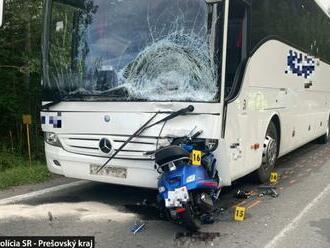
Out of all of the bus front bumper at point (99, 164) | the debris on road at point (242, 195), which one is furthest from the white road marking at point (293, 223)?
the bus front bumper at point (99, 164)

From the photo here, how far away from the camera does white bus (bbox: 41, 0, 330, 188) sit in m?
6.02

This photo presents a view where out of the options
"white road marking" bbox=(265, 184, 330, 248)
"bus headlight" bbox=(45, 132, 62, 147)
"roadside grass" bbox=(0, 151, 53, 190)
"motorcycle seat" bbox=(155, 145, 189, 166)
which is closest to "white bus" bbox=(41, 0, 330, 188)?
"bus headlight" bbox=(45, 132, 62, 147)

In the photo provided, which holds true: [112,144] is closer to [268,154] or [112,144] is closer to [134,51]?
[134,51]

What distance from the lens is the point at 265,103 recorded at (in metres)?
7.76

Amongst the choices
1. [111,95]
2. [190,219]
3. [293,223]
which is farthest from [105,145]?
[293,223]

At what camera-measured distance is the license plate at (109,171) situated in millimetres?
6504

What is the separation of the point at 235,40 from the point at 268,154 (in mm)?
2474

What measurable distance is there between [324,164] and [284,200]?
363 centimetres

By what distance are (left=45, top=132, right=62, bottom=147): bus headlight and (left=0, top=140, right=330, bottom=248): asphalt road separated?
80 centimetres

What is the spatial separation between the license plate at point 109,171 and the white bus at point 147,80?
1 cm

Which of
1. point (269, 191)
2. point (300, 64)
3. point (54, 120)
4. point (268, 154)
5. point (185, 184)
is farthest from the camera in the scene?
point (300, 64)

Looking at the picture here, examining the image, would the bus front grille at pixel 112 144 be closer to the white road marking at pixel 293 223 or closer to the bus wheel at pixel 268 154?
the white road marking at pixel 293 223

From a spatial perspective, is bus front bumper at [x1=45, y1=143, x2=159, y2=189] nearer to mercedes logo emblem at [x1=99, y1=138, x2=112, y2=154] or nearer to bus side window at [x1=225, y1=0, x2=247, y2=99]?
mercedes logo emblem at [x1=99, y1=138, x2=112, y2=154]

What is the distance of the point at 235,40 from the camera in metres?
6.36
